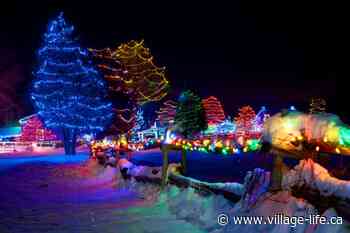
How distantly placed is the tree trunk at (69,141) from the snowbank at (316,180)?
34944 mm

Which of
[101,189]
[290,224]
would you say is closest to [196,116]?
[101,189]

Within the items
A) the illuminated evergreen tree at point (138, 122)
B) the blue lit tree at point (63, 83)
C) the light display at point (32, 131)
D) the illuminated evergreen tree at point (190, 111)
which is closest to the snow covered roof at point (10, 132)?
the light display at point (32, 131)

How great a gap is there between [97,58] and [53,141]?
10738 mm

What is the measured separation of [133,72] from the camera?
58250 mm

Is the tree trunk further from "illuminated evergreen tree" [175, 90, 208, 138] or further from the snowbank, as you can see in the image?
the snowbank

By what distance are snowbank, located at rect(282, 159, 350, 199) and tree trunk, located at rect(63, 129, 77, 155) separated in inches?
1376

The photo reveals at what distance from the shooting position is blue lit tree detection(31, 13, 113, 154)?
136 feet

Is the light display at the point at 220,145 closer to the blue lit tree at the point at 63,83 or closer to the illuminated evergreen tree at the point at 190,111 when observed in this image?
the blue lit tree at the point at 63,83

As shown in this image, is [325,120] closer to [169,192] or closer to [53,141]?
[169,192]

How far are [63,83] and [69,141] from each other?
4738 mm

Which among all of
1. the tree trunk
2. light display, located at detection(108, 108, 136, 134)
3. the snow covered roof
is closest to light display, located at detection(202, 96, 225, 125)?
light display, located at detection(108, 108, 136, 134)

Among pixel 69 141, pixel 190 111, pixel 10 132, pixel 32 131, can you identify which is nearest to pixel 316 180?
pixel 69 141

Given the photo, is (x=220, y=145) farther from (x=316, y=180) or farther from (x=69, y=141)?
(x=69, y=141)

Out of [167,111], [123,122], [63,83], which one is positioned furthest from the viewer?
[167,111]
